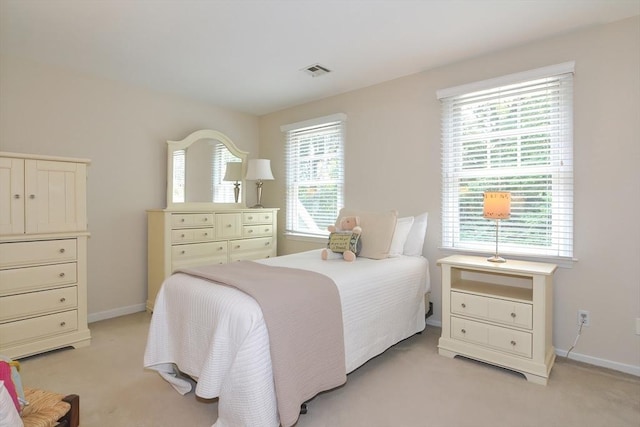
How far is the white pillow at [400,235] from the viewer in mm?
2995

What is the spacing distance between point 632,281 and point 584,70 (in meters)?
1.50

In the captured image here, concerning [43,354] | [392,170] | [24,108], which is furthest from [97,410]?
[392,170]

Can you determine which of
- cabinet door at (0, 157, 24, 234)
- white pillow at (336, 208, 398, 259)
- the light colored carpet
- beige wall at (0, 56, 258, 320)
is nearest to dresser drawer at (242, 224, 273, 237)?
beige wall at (0, 56, 258, 320)

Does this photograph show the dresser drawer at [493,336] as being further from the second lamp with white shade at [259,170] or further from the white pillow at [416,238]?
the second lamp with white shade at [259,170]

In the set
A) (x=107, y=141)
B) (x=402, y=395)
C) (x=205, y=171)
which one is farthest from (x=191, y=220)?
(x=402, y=395)

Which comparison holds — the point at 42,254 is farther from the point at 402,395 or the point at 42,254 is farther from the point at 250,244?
the point at 402,395

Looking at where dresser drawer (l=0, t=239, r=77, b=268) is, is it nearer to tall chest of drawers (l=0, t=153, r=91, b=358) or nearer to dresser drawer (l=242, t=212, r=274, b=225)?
tall chest of drawers (l=0, t=153, r=91, b=358)

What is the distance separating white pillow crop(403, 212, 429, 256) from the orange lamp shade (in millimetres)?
649

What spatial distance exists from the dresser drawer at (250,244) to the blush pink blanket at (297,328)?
1858 millimetres

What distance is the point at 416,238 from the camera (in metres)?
3.11

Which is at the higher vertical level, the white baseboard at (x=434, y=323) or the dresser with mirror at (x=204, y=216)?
the dresser with mirror at (x=204, y=216)

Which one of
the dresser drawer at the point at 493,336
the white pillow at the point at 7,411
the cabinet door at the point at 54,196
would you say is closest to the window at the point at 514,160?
the dresser drawer at the point at 493,336

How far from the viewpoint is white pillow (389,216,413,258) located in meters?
2.99

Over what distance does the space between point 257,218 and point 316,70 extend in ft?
6.18
